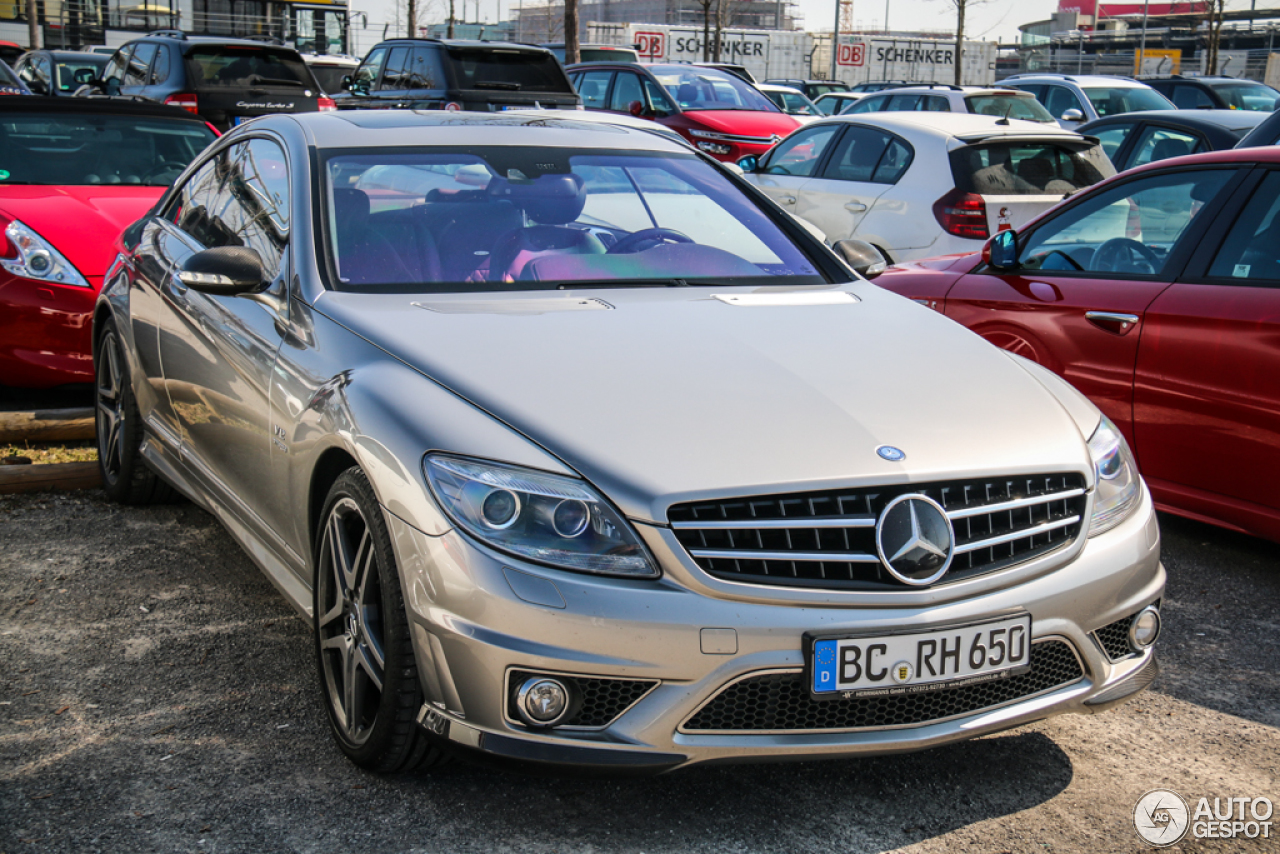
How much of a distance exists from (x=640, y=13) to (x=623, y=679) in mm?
128770

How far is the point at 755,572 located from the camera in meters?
2.64

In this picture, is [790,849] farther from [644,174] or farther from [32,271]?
[32,271]

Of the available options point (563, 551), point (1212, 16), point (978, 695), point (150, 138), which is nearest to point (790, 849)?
point (978, 695)

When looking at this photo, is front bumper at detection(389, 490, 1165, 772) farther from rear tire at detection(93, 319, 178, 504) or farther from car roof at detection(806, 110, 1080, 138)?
car roof at detection(806, 110, 1080, 138)

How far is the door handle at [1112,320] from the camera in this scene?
488 centimetres

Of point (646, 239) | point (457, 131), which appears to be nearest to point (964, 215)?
point (646, 239)

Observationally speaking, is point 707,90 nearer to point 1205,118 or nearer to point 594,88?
point 594,88

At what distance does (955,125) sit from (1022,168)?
68cm

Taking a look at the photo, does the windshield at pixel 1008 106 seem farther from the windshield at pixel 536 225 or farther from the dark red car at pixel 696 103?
the windshield at pixel 536 225

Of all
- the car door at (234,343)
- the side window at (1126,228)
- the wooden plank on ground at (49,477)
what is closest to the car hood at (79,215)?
the wooden plank on ground at (49,477)

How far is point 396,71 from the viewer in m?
16.3

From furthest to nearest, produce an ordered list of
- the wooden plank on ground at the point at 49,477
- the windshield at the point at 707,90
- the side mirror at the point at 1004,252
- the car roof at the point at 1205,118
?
the windshield at the point at 707,90 < the car roof at the point at 1205,118 < the side mirror at the point at 1004,252 < the wooden plank on ground at the point at 49,477

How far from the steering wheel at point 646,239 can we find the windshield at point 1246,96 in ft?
53.5

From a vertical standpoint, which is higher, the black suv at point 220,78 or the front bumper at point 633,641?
the black suv at point 220,78
